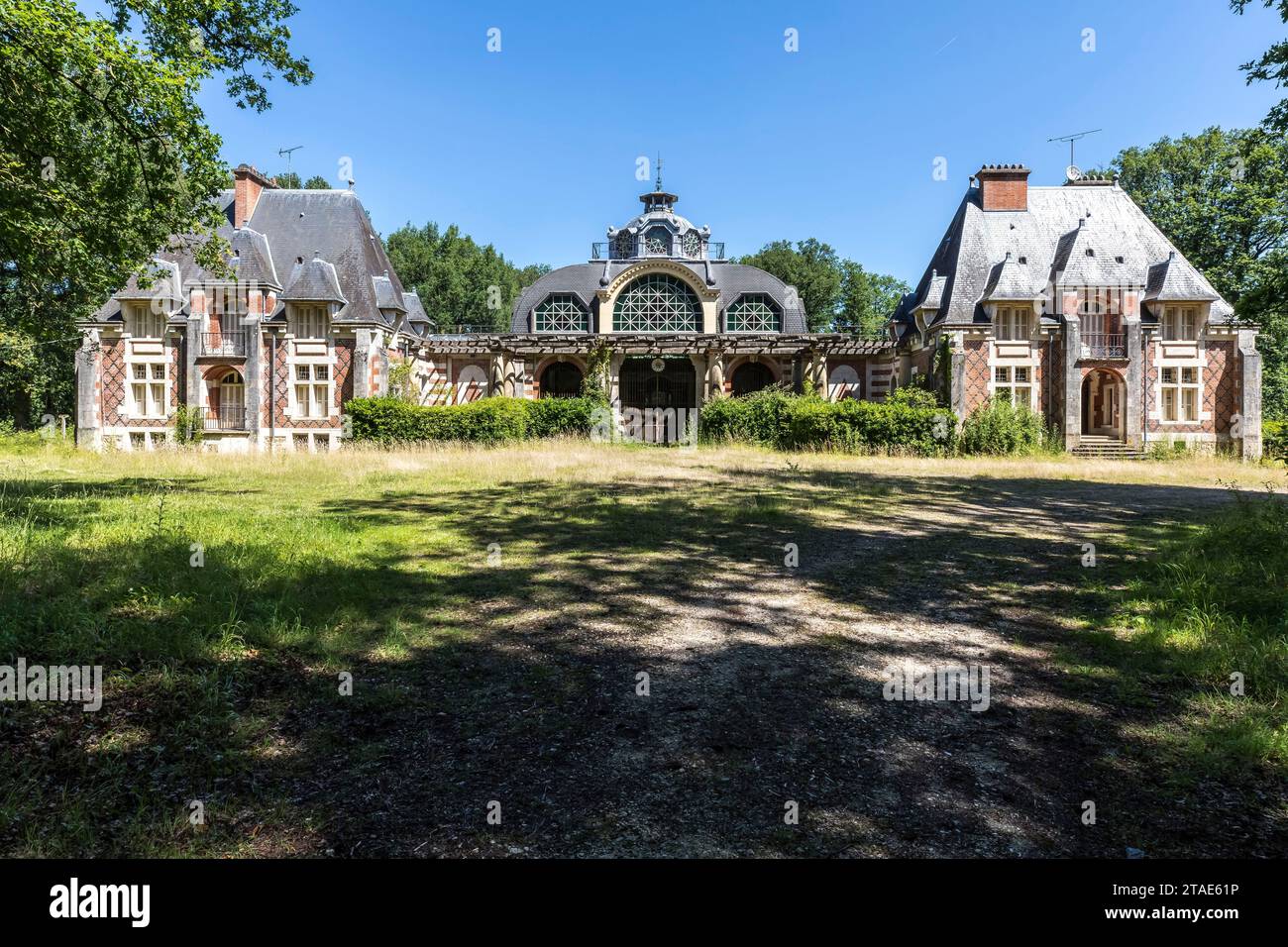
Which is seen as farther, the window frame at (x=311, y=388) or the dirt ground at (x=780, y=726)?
the window frame at (x=311, y=388)

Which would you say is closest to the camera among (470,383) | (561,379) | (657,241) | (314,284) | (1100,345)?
(314,284)

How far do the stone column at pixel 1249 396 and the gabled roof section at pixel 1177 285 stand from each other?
214cm

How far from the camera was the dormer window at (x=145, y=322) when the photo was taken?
27.0 m

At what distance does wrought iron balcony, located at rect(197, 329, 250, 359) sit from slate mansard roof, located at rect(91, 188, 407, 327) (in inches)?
60.3

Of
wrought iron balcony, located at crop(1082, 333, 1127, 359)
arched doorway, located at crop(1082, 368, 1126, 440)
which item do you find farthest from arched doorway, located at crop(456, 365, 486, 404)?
arched doorway, located at crop(1082, 368, 1126, 440)

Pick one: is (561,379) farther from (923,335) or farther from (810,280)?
(810,280)

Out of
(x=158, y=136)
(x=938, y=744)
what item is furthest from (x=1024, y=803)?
(x=158, y=136)

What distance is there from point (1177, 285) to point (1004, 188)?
737 centimetres

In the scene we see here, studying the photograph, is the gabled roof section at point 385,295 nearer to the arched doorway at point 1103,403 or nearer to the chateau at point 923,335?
the chateau at point 923,335

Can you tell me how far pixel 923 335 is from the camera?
1133 inches

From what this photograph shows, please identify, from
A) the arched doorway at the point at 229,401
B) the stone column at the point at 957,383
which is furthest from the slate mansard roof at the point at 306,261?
the stone column at the point at 957,383

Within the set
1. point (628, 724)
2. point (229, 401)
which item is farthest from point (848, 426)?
point (229, 401)

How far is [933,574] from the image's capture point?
Result: 21.9 feet

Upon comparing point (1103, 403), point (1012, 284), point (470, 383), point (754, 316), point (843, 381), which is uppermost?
point (754, 316)
